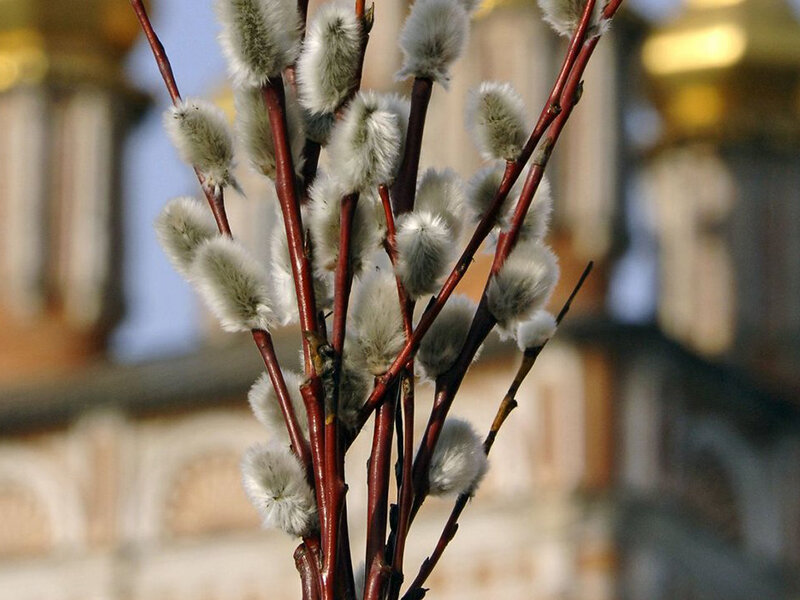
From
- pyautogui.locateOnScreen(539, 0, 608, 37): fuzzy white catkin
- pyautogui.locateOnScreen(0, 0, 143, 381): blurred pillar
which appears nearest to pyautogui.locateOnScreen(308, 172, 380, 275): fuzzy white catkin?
pyautogui.locateOnScreen(539, 0, 608, 37): fuzzy white catkin

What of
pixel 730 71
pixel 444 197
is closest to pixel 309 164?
pixel 444 197

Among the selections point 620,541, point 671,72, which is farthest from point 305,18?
point 671,72

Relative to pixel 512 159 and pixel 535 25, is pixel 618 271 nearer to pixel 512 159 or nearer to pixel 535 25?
pixel 535 25

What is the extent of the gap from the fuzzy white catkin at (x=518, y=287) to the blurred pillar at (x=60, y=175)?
1922 cm

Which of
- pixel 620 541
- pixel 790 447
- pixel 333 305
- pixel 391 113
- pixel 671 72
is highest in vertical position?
pixel 671 72

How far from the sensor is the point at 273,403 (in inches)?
133

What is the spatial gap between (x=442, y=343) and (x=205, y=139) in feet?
1.34

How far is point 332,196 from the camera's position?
330 cm

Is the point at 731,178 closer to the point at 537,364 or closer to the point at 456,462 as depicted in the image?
the point at 537,364

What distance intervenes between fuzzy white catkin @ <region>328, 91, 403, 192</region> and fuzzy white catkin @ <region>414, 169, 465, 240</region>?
0.33 ft

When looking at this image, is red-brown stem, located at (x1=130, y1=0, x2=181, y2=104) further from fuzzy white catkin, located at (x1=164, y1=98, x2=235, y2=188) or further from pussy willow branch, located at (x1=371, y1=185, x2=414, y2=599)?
pussy willow branch, located at (x1=371, y1=185, x2=414, y2=599)

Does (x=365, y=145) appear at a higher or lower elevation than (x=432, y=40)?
lower

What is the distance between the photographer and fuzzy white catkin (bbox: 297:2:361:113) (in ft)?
10.7

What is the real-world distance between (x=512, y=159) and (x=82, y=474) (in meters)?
18.3
